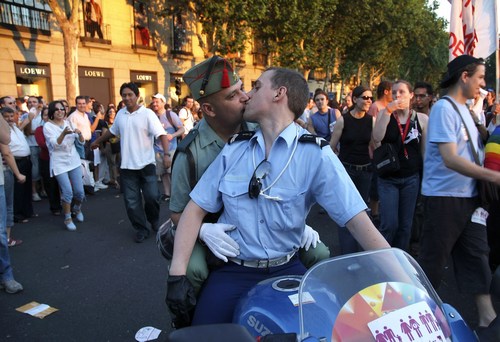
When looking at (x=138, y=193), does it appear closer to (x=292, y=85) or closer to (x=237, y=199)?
(x=237, y=199)

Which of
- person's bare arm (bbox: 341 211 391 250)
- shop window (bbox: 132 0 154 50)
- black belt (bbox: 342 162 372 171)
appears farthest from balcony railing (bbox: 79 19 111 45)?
person's bare arm (bbox: 341 211 391 250)

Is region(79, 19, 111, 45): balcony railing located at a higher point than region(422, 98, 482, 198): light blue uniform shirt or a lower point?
higher

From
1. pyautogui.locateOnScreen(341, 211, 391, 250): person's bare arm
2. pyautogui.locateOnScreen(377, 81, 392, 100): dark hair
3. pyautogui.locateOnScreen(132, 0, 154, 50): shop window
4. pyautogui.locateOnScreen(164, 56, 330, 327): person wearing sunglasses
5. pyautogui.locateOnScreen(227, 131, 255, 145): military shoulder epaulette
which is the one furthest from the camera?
pyautogui.locateOnScreen(132, 0, 154, 50): shop window

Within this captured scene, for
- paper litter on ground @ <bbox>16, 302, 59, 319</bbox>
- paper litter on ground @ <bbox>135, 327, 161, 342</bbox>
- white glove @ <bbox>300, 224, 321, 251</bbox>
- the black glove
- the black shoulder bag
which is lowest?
paper litter on ground @ <bbox>16, 302, 59, 319</bbox>

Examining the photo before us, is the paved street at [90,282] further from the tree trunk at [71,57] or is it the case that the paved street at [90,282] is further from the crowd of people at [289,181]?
the tree trunk at [71,57]

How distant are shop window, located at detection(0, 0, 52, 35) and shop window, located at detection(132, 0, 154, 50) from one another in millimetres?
4638

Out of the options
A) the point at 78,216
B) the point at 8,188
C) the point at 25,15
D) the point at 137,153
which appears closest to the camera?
the point at 8,188

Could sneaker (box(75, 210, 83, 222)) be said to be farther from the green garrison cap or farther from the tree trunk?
the tree trunk

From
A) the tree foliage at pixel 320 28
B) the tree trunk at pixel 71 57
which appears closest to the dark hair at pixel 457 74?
the tree trunk at pixel 71 57

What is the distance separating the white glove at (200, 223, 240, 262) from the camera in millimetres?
1870

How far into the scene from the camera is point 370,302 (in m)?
1.32

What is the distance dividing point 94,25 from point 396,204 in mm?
18181

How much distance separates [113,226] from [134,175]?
1151mm

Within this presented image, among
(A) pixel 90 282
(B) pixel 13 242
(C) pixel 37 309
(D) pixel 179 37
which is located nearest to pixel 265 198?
(C) pixel 37 309
